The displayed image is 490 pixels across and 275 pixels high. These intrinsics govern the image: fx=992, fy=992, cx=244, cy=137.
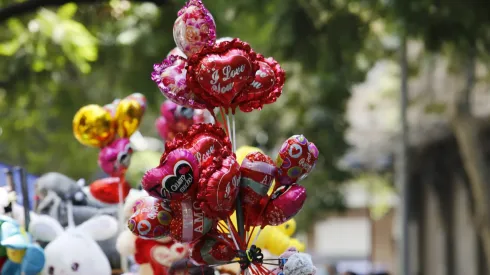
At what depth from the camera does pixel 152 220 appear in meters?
5.23

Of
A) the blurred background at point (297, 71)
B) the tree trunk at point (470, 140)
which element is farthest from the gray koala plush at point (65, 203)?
the tree trunk at point (470, 140)

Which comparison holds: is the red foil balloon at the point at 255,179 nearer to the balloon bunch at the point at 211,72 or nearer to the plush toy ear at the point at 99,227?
the balloon bunch at the point at 211,72

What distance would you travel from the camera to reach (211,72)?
5.23m

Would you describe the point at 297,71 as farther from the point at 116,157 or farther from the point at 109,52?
the point at 116,157

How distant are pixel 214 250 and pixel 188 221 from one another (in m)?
0.26

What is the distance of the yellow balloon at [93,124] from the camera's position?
24.2 ft

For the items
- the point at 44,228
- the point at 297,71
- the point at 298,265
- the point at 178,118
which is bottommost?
the point at 298,265

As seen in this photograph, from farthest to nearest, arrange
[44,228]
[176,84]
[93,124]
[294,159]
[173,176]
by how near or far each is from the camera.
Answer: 1. [93,124]
2. [44,228]
3. [176,84]
4. [294,159]
5. [173,176]

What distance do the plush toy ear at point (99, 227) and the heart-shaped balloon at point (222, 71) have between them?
205cm

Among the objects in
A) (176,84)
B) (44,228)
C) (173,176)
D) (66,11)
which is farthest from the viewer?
(66,11)

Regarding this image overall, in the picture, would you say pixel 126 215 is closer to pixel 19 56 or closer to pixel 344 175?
pixel 19 56

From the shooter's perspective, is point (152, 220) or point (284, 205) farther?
point (284, 205)

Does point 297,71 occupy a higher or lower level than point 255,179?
higher

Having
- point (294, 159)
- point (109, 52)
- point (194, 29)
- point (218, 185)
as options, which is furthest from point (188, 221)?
point (109, 52)
